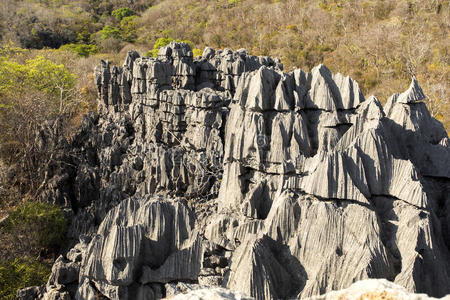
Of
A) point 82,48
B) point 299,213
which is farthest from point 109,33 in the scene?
point 299,213

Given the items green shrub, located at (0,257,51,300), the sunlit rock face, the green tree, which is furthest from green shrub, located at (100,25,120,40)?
the sunlit rock face

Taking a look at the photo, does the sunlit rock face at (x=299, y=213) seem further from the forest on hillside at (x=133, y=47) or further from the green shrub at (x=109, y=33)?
the green shrub at (x=109, y=33)

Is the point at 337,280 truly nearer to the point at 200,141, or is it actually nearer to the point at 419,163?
the point at 419,163

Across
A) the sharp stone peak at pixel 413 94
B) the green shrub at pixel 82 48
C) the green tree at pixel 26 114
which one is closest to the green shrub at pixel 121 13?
the green shrub at pixel 82 48

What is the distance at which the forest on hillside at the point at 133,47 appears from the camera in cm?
1783

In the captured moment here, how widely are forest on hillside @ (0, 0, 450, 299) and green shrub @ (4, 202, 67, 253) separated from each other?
48mm

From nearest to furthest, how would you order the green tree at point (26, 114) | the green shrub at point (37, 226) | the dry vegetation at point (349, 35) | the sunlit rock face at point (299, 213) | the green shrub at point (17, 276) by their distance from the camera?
the sunlit rock face at point (299, 213) → the green shrub at point (17, 276) → the green shrub at point (37, 226) → the green tree at point (26, 114) → the dry vegetation at point (349, 35)

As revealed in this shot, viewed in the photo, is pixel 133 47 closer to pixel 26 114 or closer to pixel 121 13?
pixel 121 13

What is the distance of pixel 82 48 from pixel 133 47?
26.4ft

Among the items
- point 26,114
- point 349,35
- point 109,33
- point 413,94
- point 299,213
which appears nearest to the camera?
point 299,213

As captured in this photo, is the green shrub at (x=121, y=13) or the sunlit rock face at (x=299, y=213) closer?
the sunlit rock face at (x=299, y=213)

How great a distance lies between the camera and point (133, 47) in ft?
179

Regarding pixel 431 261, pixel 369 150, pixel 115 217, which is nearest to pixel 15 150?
pixel 115 217

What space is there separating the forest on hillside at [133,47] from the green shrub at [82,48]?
0.27 metres
